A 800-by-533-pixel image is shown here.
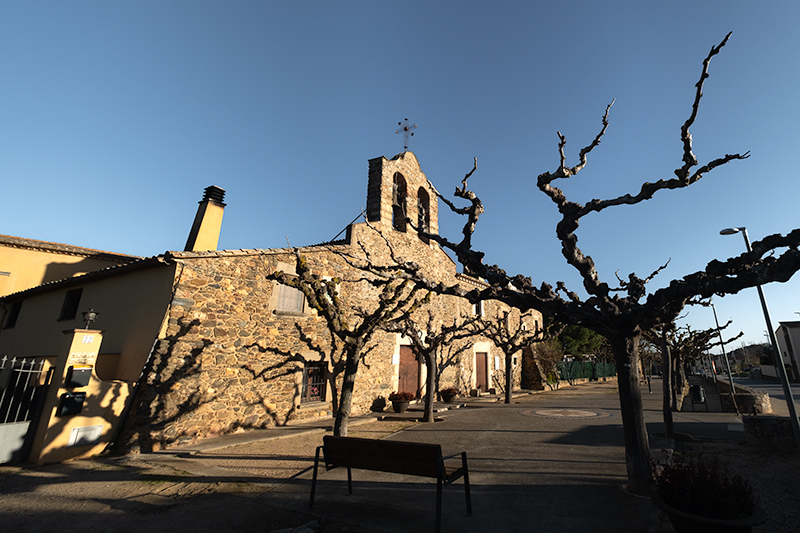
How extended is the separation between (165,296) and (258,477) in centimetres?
537

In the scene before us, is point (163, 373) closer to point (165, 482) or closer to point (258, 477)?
point (165, 482)

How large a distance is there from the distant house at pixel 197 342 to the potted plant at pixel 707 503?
190 inches

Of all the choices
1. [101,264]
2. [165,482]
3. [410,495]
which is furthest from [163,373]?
[101,264]

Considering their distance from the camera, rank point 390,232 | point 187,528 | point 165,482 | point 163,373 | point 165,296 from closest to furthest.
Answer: point 187,528 → point 165,482 → point 163,373 → point 165,296 → point 390,232

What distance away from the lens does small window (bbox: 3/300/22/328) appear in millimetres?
14320

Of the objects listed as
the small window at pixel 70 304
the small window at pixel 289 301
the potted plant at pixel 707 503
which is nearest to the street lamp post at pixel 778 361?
the potted plant at pixel 707 503

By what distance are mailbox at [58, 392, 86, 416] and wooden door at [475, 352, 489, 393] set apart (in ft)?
56.7

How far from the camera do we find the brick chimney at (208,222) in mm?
13172

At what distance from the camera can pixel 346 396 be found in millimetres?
7836

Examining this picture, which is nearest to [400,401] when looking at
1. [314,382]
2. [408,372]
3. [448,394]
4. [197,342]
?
[408,372]

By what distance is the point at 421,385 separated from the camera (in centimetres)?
1659

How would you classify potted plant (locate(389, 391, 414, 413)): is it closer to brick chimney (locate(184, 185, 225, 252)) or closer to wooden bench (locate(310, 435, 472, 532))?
brick chimney (locate(184, 185, 225, 252))

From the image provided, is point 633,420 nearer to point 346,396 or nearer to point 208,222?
point 346,396

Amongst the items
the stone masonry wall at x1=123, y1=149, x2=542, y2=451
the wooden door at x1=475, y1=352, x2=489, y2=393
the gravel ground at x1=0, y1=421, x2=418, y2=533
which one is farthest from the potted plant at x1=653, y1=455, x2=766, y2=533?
the wooden door at x1=475, y1=352, x2=489, y2=393
